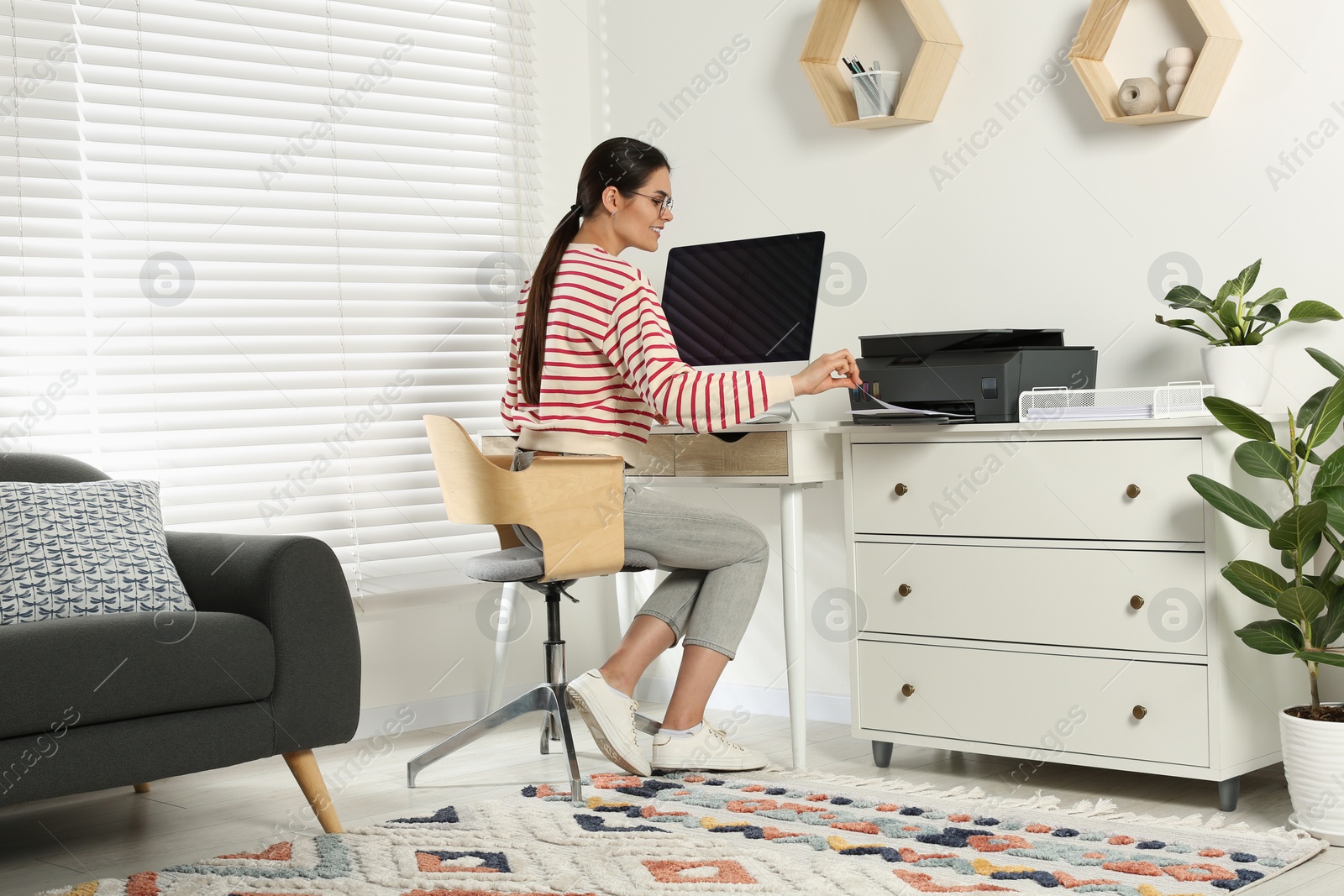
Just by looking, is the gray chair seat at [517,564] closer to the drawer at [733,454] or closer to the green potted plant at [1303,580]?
the drawer at [733,454]

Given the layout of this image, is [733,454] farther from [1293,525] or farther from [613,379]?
[1293,525]

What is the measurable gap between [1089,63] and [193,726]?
233 cm

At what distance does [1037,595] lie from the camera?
109 inches

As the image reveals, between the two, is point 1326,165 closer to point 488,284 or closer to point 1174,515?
point 1174,515

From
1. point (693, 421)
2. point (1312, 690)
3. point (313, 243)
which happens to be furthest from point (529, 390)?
point (1312, 690)

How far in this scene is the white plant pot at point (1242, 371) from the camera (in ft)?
8.79

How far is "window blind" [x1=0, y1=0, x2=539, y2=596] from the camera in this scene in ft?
10.2

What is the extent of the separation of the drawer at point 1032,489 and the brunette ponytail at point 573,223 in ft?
2.51

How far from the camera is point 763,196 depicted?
381cm

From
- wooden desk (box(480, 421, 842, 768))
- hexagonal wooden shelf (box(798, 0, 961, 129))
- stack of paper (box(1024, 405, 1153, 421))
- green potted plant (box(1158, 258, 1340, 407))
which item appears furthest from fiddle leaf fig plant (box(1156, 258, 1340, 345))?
hexagonal wooden shelf (box(798, 0, 961, 129))

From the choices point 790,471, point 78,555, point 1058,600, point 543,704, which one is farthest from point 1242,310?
point 78,555

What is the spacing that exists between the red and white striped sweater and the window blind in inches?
35.2

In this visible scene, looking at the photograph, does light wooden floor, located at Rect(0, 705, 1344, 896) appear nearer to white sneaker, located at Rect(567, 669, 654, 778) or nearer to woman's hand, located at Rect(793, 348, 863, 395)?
white sneaker, located at Rect(567, 669, 654, 778)

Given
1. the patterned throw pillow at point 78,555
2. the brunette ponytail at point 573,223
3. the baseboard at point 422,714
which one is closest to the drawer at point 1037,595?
the brunette ponytail at point 573,223
